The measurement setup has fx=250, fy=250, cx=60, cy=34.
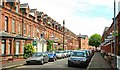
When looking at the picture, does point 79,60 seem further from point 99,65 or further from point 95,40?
point 95,40

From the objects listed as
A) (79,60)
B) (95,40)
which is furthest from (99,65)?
(95,40)

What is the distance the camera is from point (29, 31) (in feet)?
142

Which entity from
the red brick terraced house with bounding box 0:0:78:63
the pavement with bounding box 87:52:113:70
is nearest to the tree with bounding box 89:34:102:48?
the red brick terraced house with bounding box 0:0:78:63

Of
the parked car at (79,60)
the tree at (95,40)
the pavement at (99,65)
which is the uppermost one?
the tree at (95,40)

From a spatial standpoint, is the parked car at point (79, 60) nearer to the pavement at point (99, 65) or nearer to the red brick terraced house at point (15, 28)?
the pavement at point (99, 65)

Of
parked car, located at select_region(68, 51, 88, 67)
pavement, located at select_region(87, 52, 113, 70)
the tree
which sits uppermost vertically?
the tree

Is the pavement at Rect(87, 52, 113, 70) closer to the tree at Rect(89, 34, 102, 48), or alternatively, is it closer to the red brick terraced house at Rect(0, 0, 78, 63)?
the red brick terraced house at Rect(0, 0, 78, 63)

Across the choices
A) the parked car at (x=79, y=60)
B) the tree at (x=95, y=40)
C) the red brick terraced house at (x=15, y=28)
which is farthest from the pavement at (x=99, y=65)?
the tree at (x=95, y=40)

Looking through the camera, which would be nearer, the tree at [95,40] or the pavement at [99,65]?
the pavement at [99,65]

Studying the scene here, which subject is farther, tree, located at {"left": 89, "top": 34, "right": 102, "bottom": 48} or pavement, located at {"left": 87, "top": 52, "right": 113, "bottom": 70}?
tree, located at {"left": 89, "top": 34, "right": 102, "bottom": 48}

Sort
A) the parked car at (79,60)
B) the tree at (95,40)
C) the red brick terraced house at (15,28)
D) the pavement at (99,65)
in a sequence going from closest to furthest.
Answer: the pavement at (99,65) < the parked car at (79,60) < the red brick terraced house at (15,28) < the tree at (95,40)

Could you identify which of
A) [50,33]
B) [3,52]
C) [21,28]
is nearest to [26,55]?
[21,28]

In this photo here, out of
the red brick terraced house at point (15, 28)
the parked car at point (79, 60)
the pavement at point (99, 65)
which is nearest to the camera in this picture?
the pavement at point (99, 65)

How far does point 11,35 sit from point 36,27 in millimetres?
14626
